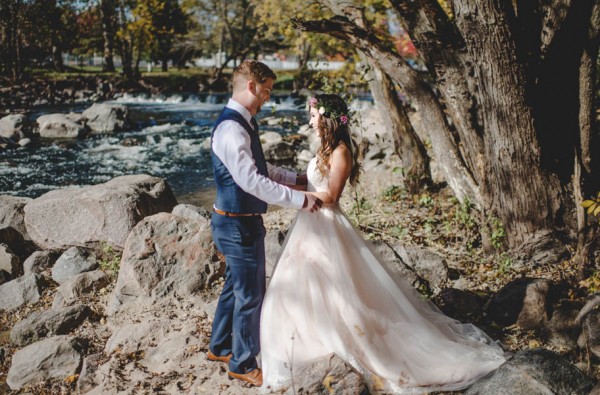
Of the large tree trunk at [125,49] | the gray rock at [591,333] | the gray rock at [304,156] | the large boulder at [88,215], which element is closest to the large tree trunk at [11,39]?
the large tree trunk at [125,49]

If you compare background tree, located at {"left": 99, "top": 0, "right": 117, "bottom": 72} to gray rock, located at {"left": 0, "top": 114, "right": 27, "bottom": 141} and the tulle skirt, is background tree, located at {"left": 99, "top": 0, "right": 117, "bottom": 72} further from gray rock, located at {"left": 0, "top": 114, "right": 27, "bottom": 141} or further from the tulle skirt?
the tulle skirt

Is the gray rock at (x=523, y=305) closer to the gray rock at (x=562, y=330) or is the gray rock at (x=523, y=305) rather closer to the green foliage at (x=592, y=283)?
the gray rock at (x=562, y=330)

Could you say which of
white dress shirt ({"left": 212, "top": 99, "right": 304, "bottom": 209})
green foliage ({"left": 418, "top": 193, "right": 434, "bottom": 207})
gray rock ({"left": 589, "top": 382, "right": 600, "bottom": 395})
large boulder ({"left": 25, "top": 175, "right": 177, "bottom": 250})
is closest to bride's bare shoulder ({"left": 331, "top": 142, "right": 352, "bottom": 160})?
white dress shirt ({"left": 212, "top": 99, "right": 304, "bottom": 209})

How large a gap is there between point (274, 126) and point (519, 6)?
14113 mm

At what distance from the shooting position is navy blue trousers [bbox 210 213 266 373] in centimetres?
363

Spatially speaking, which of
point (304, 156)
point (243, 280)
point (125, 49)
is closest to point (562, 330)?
point (243, 280)

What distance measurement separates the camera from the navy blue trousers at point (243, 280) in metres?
3.63

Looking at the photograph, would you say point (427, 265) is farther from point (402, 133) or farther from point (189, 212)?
point (402, 133)

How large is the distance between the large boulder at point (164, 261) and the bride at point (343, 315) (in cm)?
181

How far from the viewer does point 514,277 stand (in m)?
5.48

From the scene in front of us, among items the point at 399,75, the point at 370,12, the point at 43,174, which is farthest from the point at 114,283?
the point at 370,12

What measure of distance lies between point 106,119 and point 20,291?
13984mm

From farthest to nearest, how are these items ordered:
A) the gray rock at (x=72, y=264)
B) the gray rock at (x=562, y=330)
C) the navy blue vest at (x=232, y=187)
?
the gray rock at (x=72, y=264) → the gray rock at (x=562, y=330) → the navy blue vest at (x=232, y=187)

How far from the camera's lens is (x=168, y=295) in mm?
5336
